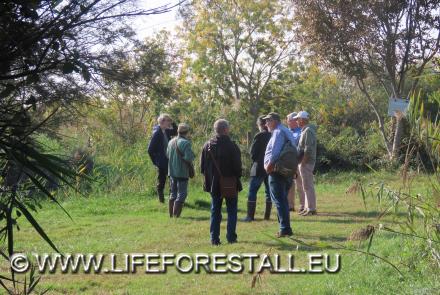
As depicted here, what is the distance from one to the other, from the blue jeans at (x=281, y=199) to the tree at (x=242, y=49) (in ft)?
57.8

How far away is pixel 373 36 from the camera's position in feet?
64.4

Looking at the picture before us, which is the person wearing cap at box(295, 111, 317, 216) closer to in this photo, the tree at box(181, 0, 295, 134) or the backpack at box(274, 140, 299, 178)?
the backpack at box(274, 140, 299, 178)

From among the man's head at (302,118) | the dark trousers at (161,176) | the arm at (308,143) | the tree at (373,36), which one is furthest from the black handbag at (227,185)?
the tree at (373,36)

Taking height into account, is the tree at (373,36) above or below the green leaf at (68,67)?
above

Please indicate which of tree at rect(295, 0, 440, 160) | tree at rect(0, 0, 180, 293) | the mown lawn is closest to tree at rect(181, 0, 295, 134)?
tree at rect(295, 0, 440, 160)

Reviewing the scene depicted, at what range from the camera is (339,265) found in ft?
23.0

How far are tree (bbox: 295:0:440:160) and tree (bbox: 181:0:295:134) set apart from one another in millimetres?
6577

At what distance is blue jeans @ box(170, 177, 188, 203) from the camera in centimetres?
1082

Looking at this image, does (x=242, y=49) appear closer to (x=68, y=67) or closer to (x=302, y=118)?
(x=302, y=118)

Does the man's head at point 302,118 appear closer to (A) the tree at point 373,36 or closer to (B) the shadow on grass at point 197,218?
(B) the shadow on grass at point 197,218

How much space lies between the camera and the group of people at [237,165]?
344 inches

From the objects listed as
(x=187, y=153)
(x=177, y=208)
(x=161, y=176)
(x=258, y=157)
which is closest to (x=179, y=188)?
(x=177, y=208)

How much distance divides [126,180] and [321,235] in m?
7.28

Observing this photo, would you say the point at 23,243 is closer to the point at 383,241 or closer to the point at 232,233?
the point at 232,233
